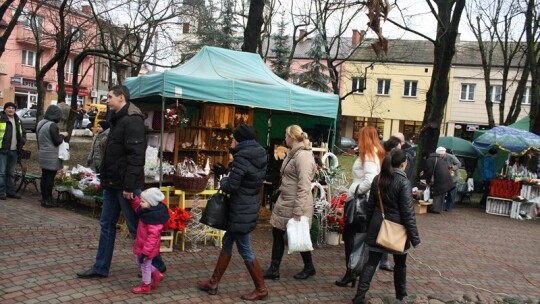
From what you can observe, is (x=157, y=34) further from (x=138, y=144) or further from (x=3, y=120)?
(x=138, y=144)

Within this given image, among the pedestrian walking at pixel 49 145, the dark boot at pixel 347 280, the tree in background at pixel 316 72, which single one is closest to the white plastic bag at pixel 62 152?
the pedestrian walking at pixel 49 145

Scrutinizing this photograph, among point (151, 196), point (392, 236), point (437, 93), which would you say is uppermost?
point (437, 93)

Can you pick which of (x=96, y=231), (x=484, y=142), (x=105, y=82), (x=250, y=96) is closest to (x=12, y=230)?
(x=96, y=231)

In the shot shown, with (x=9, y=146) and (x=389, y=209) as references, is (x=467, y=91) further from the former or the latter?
(x=389, y=209)

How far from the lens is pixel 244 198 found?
5270mm

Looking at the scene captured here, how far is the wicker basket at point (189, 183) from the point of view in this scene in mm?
7344

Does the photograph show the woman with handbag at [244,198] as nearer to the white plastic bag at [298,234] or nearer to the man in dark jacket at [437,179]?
the white plastic bag at [298,234]

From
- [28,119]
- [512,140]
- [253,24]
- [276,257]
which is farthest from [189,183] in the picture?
[28,119]

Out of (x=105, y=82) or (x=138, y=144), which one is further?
(x=105, y=82)

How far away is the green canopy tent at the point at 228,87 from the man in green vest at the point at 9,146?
2719mm

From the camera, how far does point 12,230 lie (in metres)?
7.39

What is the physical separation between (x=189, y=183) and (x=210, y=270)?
4.88 feet

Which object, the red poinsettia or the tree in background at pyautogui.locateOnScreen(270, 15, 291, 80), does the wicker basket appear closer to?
the red poinsettia

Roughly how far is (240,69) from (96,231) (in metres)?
3.51
